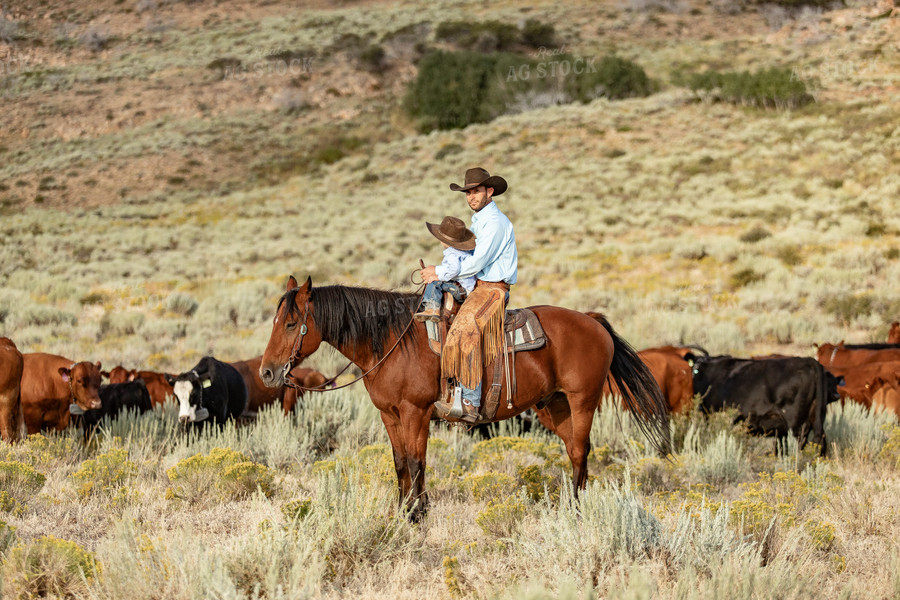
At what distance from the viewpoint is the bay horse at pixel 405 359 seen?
17.4 feet

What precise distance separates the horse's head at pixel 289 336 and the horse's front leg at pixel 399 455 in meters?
0.84

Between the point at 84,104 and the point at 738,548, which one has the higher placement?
the point at 84,104

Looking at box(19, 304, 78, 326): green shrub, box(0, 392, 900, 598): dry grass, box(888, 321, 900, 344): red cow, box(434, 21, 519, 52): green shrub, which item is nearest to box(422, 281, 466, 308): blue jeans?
box(0, 392, 900, 598): dry grass

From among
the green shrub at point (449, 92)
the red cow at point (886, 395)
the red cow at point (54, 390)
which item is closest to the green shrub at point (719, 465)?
the red cow at point (886, 395)

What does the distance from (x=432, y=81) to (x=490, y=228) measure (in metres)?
50.7

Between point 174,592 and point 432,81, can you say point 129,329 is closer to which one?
point 174,592

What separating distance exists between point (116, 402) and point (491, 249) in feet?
19.9

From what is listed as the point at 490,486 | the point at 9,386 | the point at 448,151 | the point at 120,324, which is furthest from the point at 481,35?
the point at 490,486

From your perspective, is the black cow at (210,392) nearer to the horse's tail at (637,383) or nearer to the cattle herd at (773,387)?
the horse's tail at (637,383)

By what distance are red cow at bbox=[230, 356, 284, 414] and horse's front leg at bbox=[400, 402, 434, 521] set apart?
4.68 m

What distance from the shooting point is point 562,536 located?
4.28 meters

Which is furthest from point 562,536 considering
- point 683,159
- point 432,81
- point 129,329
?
point 432,81

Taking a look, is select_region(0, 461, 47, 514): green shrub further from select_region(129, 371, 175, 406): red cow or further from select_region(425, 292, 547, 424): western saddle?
select_region(129, 371, 175, 406): red cow

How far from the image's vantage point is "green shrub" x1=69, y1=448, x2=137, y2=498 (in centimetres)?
600
